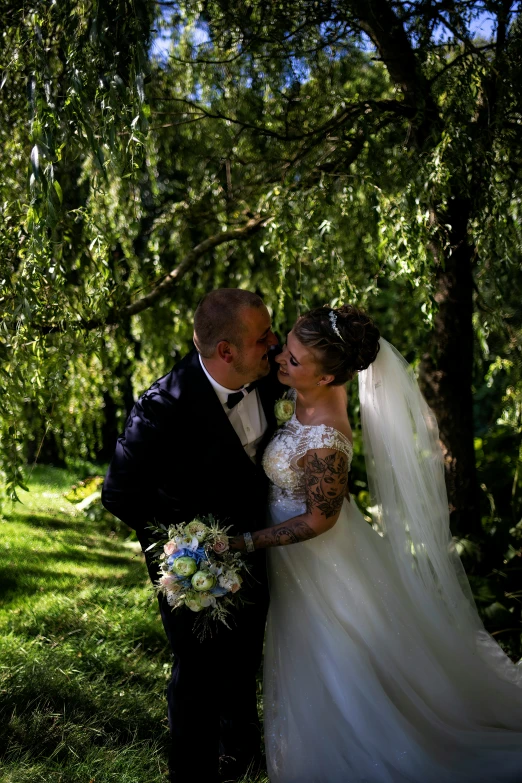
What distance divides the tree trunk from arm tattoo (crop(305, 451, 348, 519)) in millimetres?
1799

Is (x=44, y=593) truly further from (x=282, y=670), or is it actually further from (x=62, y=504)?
(x=62, y=504)

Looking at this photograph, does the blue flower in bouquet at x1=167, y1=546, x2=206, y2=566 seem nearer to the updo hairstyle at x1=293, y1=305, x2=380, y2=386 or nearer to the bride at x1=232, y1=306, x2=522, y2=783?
the bride at x1=232, y1=306, x2=522, y2=783

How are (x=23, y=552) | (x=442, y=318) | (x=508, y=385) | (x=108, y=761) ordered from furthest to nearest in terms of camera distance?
(x=23, y=552) < (x=508, y=385) < (x=442, y=318) < (x=108, y=761)

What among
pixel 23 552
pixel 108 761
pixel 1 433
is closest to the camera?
pixel 108 761

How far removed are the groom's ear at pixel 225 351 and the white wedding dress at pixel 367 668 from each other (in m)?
0.36

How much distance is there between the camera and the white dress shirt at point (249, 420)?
272cm

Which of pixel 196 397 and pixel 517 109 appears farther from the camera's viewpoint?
pixel 517 109

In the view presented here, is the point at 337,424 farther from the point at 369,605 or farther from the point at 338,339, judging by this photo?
the point at 369,605

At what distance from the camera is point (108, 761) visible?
271cm

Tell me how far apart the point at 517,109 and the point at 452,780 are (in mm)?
2745

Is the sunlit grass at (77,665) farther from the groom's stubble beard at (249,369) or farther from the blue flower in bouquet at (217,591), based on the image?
the groom's stubble beard at (249,369)

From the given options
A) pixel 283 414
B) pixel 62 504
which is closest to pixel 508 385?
pixel 283 414

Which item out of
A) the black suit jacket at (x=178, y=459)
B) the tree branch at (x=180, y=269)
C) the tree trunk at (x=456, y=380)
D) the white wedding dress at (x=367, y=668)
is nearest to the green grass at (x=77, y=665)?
the white wedding dress at (x=367, y=668)

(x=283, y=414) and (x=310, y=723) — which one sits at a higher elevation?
(x=283, y=414)
